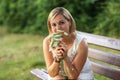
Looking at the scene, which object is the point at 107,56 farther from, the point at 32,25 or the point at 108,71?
the point at 32,25

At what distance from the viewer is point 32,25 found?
437 inches

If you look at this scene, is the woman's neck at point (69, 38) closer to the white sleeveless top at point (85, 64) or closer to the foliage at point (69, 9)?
the white sleeveless top at point (85, 64)

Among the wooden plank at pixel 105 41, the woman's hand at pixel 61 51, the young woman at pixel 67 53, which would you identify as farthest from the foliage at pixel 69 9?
the woman's hand at pixel 61 51

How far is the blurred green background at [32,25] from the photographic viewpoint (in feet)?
24.9

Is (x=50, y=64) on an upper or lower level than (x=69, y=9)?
upper

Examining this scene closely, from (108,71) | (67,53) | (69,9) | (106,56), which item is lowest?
(69,9)

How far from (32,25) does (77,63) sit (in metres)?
7.92

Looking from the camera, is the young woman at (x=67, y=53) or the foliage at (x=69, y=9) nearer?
the young woman at (x=67, y=53)

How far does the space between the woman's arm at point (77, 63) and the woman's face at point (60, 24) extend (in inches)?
9.0

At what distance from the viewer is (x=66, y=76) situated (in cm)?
331

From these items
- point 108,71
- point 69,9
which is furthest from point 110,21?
point 108,71

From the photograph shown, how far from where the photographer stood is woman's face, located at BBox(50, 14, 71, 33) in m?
3.36

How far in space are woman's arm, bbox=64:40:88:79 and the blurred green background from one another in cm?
232

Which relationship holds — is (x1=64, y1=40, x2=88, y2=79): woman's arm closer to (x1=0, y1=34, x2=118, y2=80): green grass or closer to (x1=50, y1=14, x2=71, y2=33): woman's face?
(x1=50, y1=14, x2=71, y2=33): woman's face
